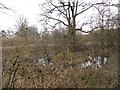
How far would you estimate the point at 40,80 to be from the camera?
7.50m

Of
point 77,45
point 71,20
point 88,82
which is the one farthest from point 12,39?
point 88,82

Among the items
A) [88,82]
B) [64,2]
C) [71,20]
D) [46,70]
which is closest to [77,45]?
[71,20]

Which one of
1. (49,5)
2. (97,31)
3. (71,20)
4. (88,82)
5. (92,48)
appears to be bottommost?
(88,82)

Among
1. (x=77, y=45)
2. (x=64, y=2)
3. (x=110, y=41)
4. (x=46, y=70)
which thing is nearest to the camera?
(x=46, y=70)

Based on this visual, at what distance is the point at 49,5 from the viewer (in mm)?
17781

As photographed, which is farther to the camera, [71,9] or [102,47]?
[71,9]

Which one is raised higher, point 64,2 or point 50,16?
point 64,2

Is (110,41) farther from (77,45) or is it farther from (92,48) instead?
(77,45)

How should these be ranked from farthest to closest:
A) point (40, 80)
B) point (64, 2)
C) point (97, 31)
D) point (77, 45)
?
point (64, 2)
point (77, 45)
point (97, 31)
point (40, 80)

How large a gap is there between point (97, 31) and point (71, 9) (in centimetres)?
616

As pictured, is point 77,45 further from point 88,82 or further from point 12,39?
point 88,82

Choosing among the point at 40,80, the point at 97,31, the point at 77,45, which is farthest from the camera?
the point at 77,45

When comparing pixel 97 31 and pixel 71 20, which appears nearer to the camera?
pixel 97 31

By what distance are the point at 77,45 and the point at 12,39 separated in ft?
16.0
